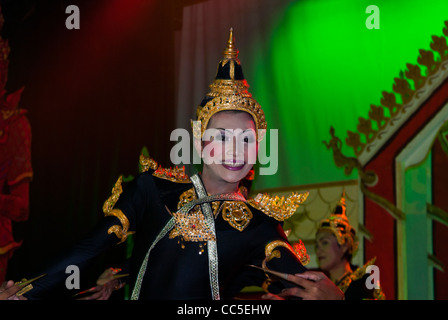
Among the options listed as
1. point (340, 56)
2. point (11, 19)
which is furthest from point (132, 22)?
point (340, 56)

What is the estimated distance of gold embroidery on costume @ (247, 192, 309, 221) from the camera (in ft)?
9.05

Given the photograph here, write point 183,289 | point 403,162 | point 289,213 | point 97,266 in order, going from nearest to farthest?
point 183,289 < point 289,213 < point 403,162 < point 97,266

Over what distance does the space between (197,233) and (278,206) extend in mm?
365

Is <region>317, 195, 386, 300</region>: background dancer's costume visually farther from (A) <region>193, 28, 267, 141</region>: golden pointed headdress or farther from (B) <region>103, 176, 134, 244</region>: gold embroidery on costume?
(B) <region>103, 176, 134, 244</region>: gold embroidery on costume

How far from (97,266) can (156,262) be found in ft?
12.5

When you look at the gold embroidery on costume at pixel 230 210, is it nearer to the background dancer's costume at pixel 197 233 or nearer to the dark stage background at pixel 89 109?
the background dancer's costume at pixel 197 233

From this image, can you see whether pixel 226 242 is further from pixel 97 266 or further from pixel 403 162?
pixel 97 266

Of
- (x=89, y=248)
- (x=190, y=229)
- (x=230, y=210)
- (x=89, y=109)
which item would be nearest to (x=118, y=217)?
(x=89, y=248)

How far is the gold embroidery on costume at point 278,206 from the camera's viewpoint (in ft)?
9.05

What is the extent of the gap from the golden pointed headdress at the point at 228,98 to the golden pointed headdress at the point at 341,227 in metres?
2.68

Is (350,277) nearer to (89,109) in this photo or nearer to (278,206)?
(278,206)

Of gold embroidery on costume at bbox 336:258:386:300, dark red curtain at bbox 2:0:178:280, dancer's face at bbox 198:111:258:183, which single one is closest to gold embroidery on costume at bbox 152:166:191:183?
dancer's face at bbox 198:111:258:183

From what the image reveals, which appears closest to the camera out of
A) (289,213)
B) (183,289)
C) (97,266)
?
(183,289)

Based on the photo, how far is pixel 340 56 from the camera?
18.6 feet
